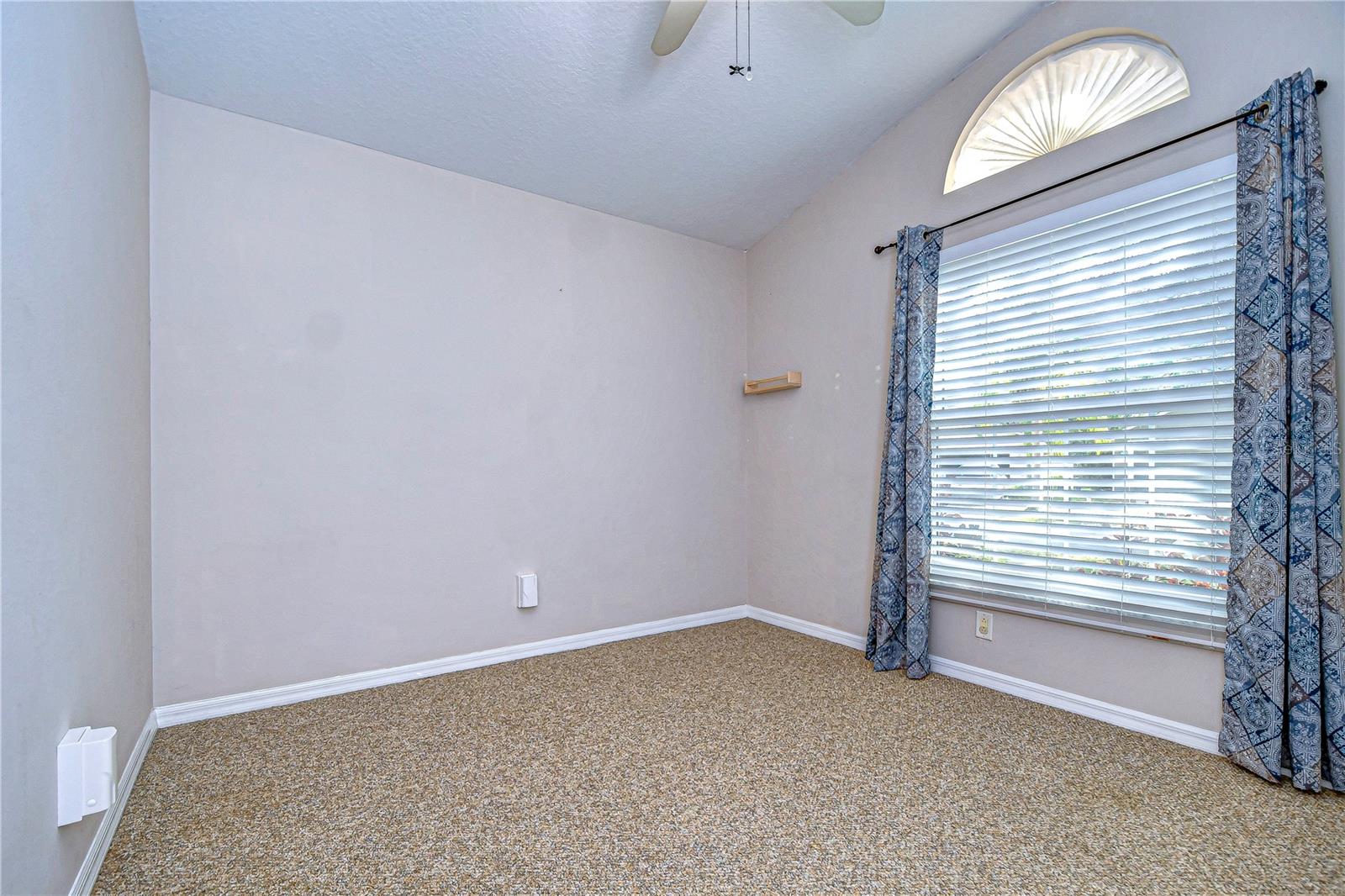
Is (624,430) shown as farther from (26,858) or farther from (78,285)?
(26,858)

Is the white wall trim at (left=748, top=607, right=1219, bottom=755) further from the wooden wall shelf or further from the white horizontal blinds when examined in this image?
the wooden wall shelf

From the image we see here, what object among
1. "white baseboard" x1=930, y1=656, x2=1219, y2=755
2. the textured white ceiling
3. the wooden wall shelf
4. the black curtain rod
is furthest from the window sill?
the textured white ceiling

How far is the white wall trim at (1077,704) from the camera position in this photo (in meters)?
2.14

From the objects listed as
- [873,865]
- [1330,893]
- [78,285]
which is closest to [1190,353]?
[1330,893]

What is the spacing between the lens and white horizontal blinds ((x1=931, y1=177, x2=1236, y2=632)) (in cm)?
213

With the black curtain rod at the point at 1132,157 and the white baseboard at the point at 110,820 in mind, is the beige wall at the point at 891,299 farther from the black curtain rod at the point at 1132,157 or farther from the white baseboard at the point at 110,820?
the white baseboard at the point at 110,820

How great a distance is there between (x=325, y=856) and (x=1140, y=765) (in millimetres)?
2338

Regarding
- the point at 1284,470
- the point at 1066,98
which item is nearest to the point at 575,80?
the point at 1066,98

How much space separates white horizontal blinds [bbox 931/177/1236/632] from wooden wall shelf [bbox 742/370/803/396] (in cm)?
82

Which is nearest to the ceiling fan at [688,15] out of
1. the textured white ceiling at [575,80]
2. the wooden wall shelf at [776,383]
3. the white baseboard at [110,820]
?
the textured white ceiling at [575,80]

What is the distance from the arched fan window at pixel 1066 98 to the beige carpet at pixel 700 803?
2.26 meters

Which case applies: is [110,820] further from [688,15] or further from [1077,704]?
[1077,704]

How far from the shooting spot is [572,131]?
2836mm

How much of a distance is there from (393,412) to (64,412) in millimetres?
1449
